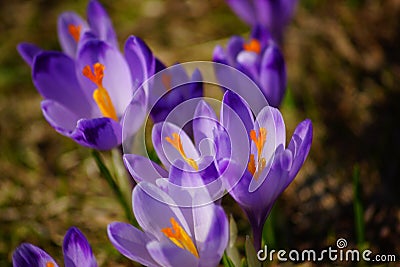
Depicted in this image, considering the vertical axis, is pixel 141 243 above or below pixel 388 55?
A: above

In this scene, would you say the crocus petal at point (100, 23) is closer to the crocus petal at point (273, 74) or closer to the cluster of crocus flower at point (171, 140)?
the cluster of crocus flower at point (171, 140)

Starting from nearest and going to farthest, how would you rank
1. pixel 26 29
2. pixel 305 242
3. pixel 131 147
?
1. pixel 131 147
2. pixel 305 242
3. pixel 26 29

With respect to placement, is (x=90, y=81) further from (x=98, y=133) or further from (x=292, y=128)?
(x=292, y=128)

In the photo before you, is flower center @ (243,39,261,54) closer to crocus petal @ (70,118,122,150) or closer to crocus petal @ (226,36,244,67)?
crocus petal @ (226,36,244,67)

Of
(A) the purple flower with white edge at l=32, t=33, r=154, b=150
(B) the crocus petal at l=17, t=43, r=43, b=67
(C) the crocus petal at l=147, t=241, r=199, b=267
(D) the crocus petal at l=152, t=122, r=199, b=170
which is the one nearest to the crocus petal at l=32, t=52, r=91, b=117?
(A) the purple flower with white edge at l=32, t=33, r=154, b=150

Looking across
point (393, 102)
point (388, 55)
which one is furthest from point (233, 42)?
point (388, 55)

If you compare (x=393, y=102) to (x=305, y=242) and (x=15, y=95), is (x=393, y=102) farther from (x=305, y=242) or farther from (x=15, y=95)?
(x=15, y=95)
